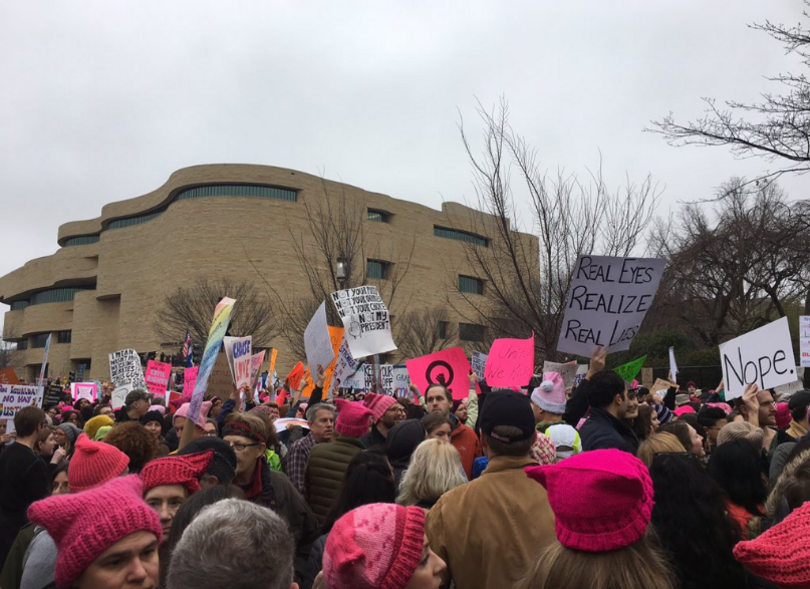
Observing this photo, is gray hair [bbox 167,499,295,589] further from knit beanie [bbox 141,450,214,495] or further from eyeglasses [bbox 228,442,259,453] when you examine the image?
eyeglasses [bbox 228,442,259,453]

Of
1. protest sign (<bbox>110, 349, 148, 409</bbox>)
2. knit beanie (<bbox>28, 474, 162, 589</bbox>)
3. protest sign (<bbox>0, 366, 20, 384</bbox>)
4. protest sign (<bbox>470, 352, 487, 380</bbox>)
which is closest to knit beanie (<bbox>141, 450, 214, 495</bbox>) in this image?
knit beanie (<bbox>28, 474, 162, 589</bbox>)

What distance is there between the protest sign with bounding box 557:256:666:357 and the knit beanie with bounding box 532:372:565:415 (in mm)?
582

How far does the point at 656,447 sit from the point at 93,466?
312 cm

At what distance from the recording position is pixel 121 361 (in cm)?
1686

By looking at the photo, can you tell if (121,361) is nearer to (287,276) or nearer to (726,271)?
(726,271)

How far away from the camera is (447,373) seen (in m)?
9.40

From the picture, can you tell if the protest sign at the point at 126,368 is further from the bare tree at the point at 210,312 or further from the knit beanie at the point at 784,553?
the bare tree at the point at 210,312

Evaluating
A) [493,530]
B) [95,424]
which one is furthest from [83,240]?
[493,530]

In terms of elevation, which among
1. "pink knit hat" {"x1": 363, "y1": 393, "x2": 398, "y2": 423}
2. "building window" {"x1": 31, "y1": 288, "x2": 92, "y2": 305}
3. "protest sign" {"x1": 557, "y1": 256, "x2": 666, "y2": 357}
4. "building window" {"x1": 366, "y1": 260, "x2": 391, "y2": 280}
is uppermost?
"building window" {"x1": 366, "y1": 260, "x2": 391, "y2": 280}

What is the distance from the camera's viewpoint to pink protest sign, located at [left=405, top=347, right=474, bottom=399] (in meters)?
9.38

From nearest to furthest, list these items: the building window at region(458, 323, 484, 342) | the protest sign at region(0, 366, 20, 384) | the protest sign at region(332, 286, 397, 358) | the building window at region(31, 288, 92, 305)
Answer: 1. the protest sign at region(332, 286, 397, 358)
2. the protest sign at region(0, 366, 20, 384)
3. the building window at region(458, 323, 484, 342)
4. the building window at region(31, 288, 92, 305)

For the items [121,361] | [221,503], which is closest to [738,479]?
Answer: [221,503]

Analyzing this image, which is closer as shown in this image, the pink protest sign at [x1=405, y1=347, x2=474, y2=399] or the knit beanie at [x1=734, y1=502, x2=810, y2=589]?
the knit beanie at [x1=734, y1=502, x2=810, y2=589]

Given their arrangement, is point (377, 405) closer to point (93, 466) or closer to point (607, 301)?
point (607, 301)
